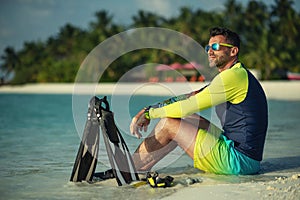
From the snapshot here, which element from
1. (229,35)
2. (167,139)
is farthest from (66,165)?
(229,35)

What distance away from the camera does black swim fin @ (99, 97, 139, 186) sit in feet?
12.8

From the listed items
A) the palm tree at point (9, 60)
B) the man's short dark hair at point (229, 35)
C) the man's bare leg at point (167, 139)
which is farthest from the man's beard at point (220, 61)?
the palm tree at point (9, 60)

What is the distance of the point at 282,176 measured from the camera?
4.31 meters

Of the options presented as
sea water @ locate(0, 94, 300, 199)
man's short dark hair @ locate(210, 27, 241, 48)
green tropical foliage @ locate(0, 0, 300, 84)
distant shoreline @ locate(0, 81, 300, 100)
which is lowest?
sea water @ locate(0, 94, 300, 199)

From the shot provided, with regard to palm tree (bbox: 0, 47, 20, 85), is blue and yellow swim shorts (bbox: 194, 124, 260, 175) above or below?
below

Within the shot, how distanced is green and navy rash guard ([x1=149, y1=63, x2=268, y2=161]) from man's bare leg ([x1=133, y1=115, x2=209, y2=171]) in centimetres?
13

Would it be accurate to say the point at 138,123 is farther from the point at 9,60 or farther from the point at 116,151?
the point at 9,60

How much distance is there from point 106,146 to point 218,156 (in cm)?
91

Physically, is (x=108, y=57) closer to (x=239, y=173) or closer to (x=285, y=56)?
(x=285, y=56)

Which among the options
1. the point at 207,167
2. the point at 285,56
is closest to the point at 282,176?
the point at 207,167

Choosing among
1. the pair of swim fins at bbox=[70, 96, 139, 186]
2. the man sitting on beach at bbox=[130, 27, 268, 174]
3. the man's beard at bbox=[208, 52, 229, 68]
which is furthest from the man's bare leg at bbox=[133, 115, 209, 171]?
the man's beard at bbox=[208, 52, 229, 68]

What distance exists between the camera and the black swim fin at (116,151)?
3.89m

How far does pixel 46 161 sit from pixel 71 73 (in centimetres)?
4394

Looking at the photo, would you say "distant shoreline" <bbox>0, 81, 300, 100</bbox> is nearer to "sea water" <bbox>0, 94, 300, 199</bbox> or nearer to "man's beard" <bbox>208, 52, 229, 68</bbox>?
"sea water" <bbox>0, 94, 300, 199</bbox>
